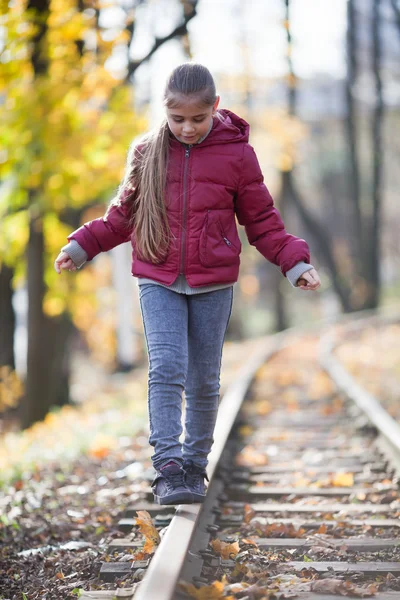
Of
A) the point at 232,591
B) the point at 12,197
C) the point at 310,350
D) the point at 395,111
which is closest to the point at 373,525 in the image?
the point at 232,591

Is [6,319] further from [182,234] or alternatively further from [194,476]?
[182,234]

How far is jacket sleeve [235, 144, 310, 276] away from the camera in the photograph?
3547 mm

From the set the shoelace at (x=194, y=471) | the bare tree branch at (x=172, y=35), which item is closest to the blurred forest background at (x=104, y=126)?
the bare tree branch at (x=172, y=35)

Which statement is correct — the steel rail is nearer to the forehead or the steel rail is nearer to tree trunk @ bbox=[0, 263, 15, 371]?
the forehead

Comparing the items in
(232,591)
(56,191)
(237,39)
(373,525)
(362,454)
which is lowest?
(232,591)

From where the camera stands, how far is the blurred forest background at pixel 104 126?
352 inches

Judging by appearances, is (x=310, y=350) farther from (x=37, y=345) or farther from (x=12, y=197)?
(x=12, y=197)

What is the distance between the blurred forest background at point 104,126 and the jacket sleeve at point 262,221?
0.53 m

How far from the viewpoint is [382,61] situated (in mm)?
23562

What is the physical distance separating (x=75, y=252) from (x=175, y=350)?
0.61 metres

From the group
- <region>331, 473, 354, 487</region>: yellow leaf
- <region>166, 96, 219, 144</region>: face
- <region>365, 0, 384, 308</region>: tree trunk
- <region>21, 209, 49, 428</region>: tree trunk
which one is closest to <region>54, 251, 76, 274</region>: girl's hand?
<region>166, 96, 219, 144</region>: face

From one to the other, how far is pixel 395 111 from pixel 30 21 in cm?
2201

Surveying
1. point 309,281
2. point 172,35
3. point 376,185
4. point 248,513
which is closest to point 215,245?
point 309,281

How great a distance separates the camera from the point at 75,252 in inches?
141
